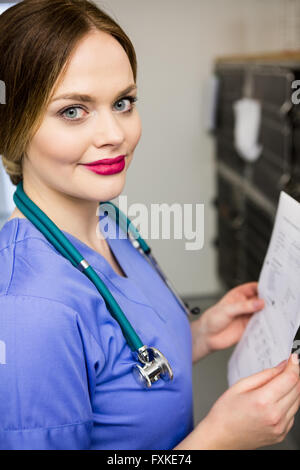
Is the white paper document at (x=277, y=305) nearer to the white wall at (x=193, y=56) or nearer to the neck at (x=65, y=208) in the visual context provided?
the neck at (x=65, y=208)

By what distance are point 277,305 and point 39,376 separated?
407 mm

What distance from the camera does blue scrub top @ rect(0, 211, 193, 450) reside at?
580 millimetres

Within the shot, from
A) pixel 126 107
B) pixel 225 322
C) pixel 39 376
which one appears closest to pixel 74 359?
pixel 39 376

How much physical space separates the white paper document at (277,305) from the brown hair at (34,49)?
356 mm

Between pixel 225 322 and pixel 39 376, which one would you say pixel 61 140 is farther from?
pixel 225 322

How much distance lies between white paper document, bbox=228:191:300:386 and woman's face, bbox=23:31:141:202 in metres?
0.25

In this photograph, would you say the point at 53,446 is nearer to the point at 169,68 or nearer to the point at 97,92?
the point at 97,92

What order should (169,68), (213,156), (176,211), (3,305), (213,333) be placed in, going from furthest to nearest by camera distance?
(213,156) → (169,68) → (176,211) → (213,333) → (3,305)

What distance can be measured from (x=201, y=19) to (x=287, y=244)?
191cm

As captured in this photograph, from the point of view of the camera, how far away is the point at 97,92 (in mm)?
625

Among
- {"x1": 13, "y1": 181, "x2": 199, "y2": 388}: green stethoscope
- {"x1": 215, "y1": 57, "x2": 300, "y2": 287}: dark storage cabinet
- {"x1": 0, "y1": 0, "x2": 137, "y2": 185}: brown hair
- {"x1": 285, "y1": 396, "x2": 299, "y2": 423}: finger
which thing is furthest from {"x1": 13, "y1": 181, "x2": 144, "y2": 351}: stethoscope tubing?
{"x1": 215, "y1": 57, "x2": 300, "y2": 287}: dark storage cabinet

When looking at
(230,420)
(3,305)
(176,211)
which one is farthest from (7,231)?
(176,211)

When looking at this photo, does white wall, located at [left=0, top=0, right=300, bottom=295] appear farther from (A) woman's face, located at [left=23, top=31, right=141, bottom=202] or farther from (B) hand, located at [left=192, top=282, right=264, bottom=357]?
(A) woman's face, located at [left=23, top=31, right=141, bottom=202]

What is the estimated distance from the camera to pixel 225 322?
3.19ft
